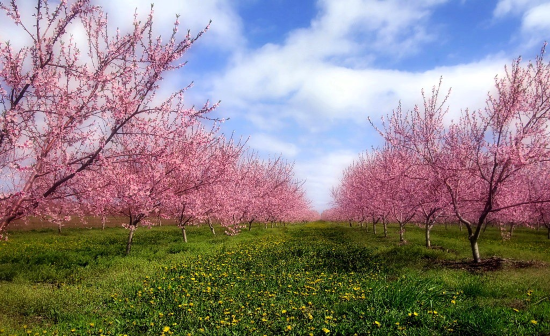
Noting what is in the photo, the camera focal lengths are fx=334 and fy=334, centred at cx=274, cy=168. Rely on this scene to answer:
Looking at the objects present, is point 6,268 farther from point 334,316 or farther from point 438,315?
point 438,315

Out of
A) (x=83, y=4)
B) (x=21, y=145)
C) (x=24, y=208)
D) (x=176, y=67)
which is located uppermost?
(x=83, y=4)

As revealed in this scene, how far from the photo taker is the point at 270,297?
27.4ft

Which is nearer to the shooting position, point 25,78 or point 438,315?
point 438,315

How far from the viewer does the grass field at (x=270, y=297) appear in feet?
21.0

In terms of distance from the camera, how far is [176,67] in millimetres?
8508

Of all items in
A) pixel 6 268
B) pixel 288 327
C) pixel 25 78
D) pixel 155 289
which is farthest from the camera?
pixel 6 268

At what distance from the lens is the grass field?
6.41m

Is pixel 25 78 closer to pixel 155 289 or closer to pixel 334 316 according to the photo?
pixel 155 289

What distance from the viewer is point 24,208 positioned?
7410 millimetres

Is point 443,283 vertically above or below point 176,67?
below

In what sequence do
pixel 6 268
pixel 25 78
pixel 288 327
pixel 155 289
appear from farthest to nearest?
pixel 6 268 < pixel 155 289 < pixel 25 78 < pixel 288 327

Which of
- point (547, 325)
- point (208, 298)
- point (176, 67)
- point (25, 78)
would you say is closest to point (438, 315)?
point (547, 325)

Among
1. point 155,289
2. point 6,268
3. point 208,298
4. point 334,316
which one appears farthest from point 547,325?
point 6,268

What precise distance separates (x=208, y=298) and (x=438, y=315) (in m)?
5.30
